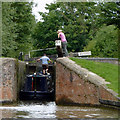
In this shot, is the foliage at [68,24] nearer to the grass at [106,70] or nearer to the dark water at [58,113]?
the grass at [106,70]

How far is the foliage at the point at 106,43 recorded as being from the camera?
108ft

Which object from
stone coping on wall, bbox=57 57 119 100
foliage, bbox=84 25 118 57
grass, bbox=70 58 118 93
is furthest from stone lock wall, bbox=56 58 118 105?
foliage, bbox=84 25 118 57

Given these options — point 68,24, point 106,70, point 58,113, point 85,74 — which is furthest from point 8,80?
point 68,24

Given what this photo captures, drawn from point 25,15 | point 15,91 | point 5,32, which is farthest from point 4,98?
point 25,15

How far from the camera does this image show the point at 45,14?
1948 inches

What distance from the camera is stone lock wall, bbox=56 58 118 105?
15.0 meters


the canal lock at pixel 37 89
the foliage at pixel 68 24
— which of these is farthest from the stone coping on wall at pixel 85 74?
the foliage at pixel 68 24

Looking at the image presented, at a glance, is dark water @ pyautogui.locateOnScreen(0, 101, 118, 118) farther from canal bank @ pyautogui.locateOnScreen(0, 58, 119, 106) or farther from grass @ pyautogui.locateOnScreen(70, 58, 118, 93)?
grass @ pyautogui.locateOnScreen(70, 58, 118, 93)

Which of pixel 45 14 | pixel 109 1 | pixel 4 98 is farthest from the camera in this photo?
pixel 45 14

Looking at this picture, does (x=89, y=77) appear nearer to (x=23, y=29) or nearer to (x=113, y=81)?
(x=113, y=81)

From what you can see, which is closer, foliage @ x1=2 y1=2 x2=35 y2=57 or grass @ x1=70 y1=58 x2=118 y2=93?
grass @ x1=70 y1=58 x2=118 y2=93

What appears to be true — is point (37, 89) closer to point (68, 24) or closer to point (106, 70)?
point (106, 70)

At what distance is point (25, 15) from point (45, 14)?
8743 mm

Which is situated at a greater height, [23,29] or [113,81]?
[23,29]
